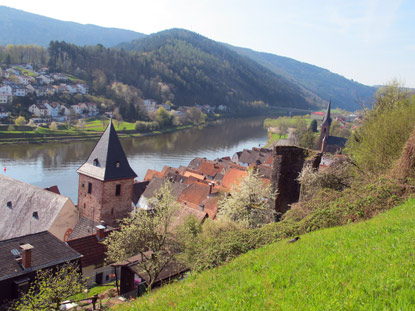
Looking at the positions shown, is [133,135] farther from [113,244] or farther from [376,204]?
[376,204]

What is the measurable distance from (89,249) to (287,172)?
1073 cm

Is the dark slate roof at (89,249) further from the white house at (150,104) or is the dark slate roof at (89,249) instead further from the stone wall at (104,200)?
the white house at (150,104)

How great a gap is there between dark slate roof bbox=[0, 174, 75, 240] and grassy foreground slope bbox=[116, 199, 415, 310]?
14.4 metres

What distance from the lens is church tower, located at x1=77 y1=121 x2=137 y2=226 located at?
20.3 m

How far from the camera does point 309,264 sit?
6.08m

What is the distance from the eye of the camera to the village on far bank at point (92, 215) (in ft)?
45.8

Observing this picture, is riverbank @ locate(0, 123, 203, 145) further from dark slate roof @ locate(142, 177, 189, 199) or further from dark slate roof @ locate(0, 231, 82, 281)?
dark slate roof @ locate(0, 231, 82, 281)

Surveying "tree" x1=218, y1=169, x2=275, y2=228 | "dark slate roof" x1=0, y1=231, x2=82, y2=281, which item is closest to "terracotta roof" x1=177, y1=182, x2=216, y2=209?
"tree" x1=218, y1=169, x2=275, y2=228

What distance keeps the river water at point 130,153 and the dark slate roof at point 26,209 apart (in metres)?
12.9

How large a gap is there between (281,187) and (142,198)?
1844 cm

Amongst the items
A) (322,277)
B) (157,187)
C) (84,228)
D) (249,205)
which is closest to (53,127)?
(157,187)

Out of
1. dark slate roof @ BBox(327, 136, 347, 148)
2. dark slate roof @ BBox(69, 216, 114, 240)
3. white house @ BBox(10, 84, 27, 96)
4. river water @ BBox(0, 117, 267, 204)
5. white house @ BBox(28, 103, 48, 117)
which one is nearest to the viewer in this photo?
dark slate roof @ BBox(69, 216, 114, 240)

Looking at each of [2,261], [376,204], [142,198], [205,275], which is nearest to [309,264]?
[205,275]

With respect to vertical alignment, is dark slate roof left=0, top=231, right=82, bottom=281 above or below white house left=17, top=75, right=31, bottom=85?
below
